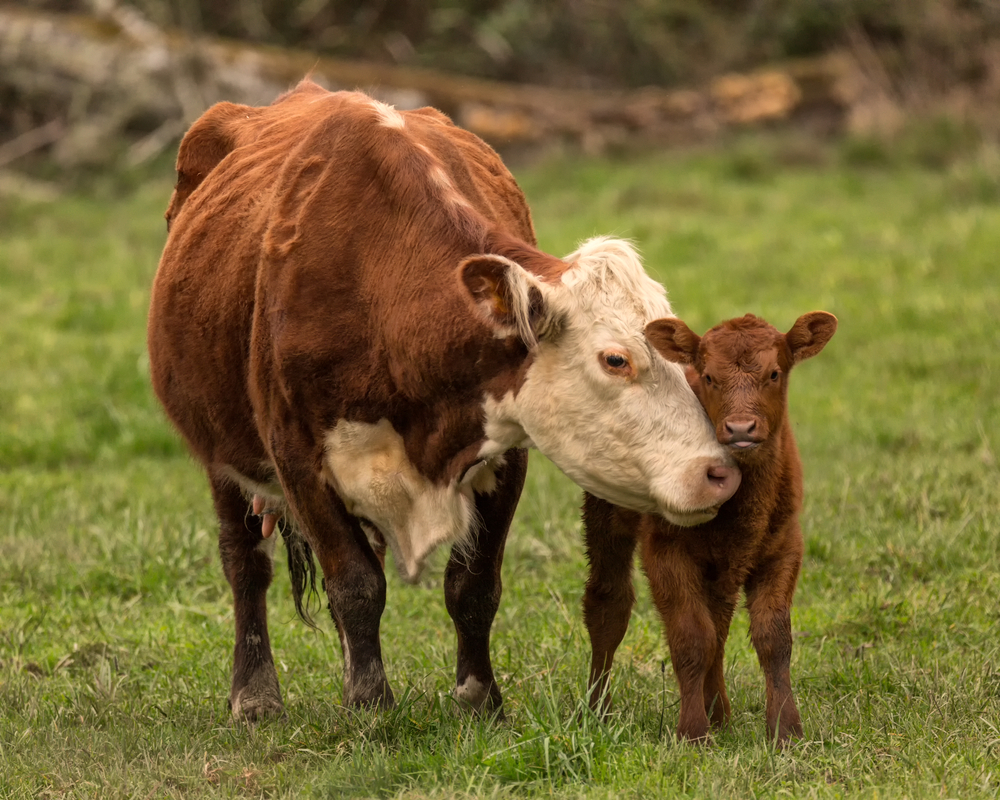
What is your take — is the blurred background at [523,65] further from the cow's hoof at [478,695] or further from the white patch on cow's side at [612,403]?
the white patch on cow's side at [612,403]

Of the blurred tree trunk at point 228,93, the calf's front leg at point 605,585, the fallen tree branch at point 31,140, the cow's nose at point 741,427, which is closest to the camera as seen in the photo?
the cow's nose at point 741,427

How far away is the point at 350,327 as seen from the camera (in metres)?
4.73

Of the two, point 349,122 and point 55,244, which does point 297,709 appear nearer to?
point 349,122

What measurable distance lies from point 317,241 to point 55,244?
362 inches

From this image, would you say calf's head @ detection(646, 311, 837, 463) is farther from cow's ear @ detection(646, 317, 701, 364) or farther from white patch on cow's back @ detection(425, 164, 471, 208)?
white patch on cow's back @ detection(425, 164, 471, 208)

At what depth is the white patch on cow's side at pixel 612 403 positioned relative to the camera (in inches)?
168

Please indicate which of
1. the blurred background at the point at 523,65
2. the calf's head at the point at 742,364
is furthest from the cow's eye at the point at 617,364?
the blurred background at the point at 523,65

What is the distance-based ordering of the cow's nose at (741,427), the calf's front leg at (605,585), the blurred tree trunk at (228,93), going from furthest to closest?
the blurred tree trunk at (228,93), the calf's front leg at (605,585), the cow's nose at (741,427)

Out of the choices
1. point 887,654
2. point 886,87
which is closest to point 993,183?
point 886,87

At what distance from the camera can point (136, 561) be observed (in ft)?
23.6

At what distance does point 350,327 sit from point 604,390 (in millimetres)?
900

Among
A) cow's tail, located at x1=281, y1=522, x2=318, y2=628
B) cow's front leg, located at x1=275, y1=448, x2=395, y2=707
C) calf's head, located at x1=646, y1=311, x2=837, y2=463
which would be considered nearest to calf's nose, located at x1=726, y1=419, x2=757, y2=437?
calf's head, located at x1=646, y1=311, x2=837, y2=463

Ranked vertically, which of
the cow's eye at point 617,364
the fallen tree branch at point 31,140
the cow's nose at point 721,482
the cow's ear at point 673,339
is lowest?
the fallen tree branch at point 31,140

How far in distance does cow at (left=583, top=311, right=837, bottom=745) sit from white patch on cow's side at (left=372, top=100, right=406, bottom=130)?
51.9 inches
